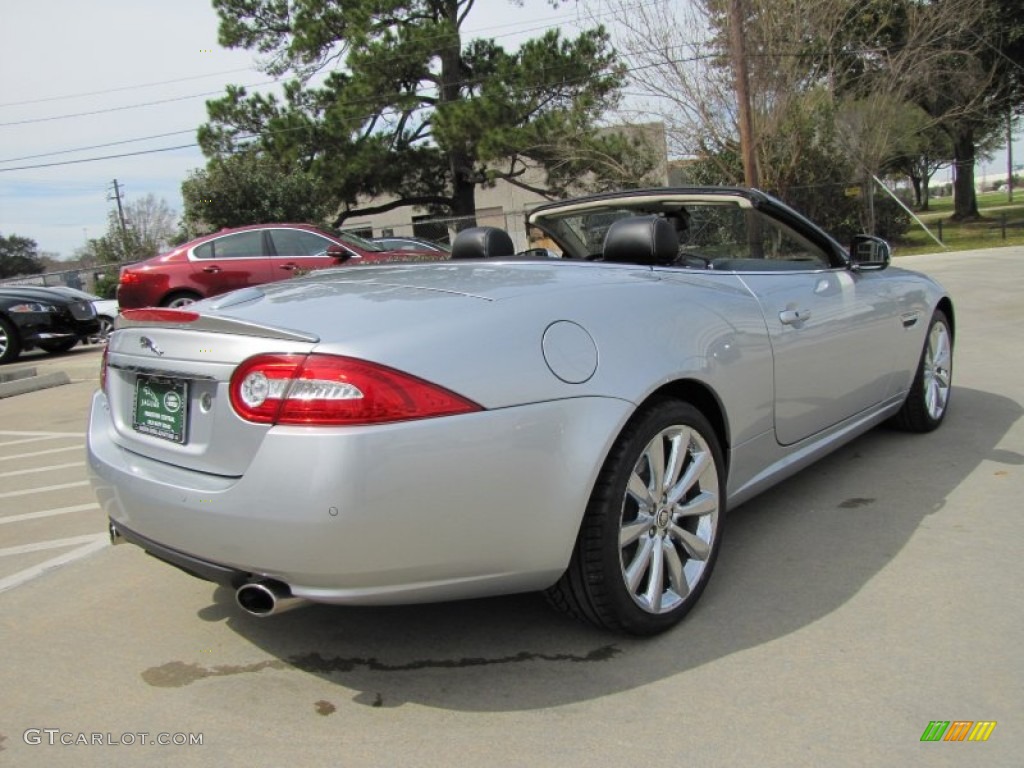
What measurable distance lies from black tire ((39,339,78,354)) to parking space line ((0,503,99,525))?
940 cm

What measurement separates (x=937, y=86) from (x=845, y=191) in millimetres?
6176

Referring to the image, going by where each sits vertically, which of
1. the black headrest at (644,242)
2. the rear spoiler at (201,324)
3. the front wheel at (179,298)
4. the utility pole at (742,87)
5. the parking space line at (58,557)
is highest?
the utility pole at (742,87)

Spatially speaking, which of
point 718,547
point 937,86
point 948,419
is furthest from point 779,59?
point 718,547

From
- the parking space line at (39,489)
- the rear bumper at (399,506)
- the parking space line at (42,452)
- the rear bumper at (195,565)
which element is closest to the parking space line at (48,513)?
the parking space line at (39,489)

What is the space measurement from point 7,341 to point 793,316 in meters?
12.4

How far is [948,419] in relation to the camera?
532cm

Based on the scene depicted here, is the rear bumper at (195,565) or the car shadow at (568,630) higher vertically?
the rear bumper at (195,565)

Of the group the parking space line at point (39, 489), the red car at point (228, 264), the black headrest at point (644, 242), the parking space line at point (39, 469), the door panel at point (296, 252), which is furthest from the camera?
the red car at point (228, 264)

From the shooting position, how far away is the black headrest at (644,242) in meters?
3.30

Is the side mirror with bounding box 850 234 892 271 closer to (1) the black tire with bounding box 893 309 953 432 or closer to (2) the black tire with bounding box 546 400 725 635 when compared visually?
(1) the black tire with bounding box 893 309 953 432

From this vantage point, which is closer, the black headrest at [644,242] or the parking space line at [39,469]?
the black headrest at [644,242]

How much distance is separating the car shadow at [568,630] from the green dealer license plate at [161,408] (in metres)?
0.80

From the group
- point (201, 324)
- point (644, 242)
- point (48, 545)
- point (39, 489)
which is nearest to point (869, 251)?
point (644, 242)

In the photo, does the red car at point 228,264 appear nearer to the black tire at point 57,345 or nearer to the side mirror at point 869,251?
the black tire at point 57,345
